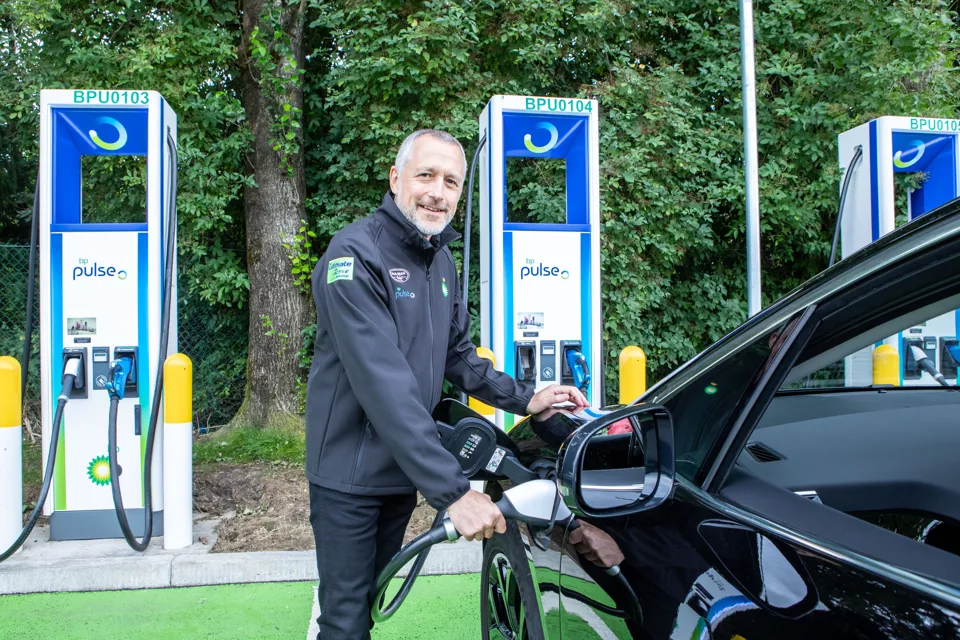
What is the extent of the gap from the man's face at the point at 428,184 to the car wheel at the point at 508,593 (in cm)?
91

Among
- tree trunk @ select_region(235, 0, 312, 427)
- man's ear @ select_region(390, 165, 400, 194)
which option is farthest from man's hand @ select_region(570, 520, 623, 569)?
tree trunk @ select_region(235, 0, 312, 427)

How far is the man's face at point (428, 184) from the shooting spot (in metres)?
2.18

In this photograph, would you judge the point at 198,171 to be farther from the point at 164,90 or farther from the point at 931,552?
the point at 931,552

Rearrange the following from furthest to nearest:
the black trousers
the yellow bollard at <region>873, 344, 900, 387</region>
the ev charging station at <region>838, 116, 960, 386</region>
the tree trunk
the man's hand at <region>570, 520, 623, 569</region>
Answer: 1. the tree trunk
2. the ev charging station at <region>838, 116, 960, 386</region>
3. the yellow bollard at <region>873, 344, 900, 387</region>
4. the black trousers
5. the man's hand at <region>570, 520, 623, 569</region>

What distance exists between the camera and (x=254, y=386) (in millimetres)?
7219

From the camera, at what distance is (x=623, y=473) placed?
1517mm

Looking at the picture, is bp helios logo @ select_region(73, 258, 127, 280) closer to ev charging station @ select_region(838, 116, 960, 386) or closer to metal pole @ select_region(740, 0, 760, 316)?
metal pole @ select_region(740, 0, 760, 316)

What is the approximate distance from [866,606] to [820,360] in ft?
2.08

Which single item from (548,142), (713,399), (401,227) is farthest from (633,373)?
(713,399)

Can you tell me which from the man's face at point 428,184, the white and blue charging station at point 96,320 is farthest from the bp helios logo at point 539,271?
the man's face at point 428,184

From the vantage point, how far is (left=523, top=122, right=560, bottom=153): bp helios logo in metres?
4.99

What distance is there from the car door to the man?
0.62 metres

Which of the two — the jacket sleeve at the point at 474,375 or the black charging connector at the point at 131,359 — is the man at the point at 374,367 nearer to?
the jacket sleeve at the point at 474,375

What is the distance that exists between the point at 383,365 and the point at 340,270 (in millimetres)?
292
